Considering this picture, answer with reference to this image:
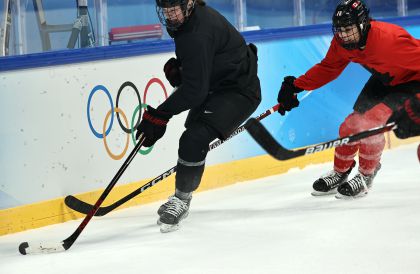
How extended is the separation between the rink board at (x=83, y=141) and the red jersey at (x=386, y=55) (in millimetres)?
1067

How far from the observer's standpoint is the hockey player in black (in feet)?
11.8

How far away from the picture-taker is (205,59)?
3.58 metres

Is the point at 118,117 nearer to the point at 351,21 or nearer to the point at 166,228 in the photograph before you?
the point at 166,228

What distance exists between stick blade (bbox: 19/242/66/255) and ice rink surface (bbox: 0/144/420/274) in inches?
1.4

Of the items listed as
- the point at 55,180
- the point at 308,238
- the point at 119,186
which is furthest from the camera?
the point at 119,186

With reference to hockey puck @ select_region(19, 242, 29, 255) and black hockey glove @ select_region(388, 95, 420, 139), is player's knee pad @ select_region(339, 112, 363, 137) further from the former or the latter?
hockey puck @ select_region(19, 242, 29, 255)

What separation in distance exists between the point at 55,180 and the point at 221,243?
1116 millimetres

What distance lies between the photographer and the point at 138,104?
4617 millimetres

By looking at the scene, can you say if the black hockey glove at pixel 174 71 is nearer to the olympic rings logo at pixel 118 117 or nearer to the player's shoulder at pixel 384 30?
the olympic rings logo at pixel 118 117

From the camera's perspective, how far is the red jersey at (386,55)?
390 centimetres

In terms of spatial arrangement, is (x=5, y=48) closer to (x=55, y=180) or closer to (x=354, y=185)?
(x=55, y=180)

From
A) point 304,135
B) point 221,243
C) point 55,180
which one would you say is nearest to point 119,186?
point 55,180

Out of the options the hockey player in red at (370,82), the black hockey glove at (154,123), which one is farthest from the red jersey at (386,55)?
the black hockey glove at (154,123)

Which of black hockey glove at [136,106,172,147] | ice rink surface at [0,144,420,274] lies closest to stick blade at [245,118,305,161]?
ice rink surface at [0,144,420,274]
